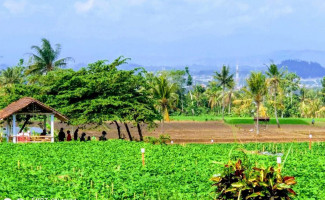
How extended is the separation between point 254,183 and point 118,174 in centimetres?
717

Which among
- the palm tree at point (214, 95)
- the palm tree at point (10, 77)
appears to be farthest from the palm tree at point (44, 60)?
the palm tree at point (214, 95)

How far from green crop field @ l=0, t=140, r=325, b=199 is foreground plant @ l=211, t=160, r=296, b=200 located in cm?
50

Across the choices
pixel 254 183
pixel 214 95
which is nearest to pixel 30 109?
pixel 254 183

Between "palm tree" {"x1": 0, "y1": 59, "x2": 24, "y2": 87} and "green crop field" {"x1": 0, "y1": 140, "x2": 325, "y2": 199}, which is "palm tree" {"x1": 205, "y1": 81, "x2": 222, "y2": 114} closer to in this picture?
"palm tree" {"x1": 0, "y1": 59, "x2": 24, "y2": 87}

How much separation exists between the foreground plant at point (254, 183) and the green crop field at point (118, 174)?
1.62 feet

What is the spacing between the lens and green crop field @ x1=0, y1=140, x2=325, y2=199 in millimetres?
11883

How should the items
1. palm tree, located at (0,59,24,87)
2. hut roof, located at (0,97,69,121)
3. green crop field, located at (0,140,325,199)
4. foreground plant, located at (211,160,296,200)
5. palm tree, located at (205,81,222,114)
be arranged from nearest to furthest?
foreground plant, located at (211,160,296,200), green crop field, located at (0,140,325,199), hut roof, located at (0,97,69,121), palm tree, located at (0,59,24,87), palm tree, located at (205,81,222,114)

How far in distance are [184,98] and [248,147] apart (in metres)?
59.0

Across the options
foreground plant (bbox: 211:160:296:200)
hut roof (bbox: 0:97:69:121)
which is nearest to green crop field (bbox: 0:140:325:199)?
foreground plant (bbox: 211:160:296:200)

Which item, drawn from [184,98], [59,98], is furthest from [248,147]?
[184,98]

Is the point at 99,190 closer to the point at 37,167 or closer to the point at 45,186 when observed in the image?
the point at 45,186

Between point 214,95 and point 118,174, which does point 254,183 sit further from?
point 214,95

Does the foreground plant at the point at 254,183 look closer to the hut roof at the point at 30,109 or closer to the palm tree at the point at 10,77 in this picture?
the hut roof at the point at 30,109

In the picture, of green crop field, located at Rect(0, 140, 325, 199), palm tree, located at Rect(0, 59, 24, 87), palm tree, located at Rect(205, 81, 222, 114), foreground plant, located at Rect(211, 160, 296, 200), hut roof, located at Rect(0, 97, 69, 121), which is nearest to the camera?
foreground plant, located at Rect(211, 160, 296, 200)
